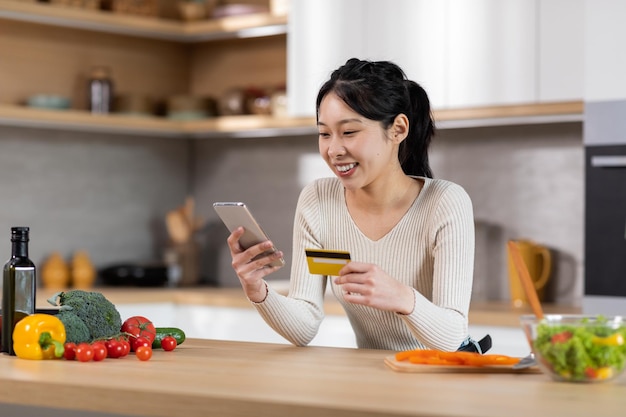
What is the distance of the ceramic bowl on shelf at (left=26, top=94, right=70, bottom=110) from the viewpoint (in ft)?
15.2

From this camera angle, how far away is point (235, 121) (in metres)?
4.87

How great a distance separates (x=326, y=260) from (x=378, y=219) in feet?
2.14

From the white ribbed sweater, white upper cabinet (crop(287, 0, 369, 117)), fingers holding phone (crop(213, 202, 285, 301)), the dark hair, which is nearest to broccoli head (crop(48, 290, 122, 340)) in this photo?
fingers holding phone (crop(213, 202, 285, 301))

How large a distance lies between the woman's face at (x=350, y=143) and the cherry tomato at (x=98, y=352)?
760mm

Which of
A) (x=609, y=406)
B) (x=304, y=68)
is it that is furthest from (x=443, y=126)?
(x=609, y=406)

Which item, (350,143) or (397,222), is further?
(397,222)

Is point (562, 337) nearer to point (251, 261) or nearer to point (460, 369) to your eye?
point (460, 369)

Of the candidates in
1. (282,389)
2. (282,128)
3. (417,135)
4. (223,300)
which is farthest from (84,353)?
(282,128)

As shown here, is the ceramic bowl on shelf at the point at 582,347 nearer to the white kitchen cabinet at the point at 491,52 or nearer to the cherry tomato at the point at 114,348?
the cherry tomato at the point at 114,348

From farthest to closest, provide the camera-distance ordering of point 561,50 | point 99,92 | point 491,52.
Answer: point 99,92, point 491,52, point 561,50

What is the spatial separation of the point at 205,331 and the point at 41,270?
0.91 meters

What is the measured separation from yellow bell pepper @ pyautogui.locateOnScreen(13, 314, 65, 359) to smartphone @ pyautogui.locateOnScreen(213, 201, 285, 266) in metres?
0.42

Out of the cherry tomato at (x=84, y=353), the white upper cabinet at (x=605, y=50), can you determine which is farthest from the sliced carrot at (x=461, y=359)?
the white upper cabinet at (x=605, y=50)

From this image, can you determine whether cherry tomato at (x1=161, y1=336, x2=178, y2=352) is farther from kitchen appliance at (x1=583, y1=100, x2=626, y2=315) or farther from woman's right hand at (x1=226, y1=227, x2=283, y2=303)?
kitchen appliance at (x1=583, y1=100, x2=626, y2=315)
